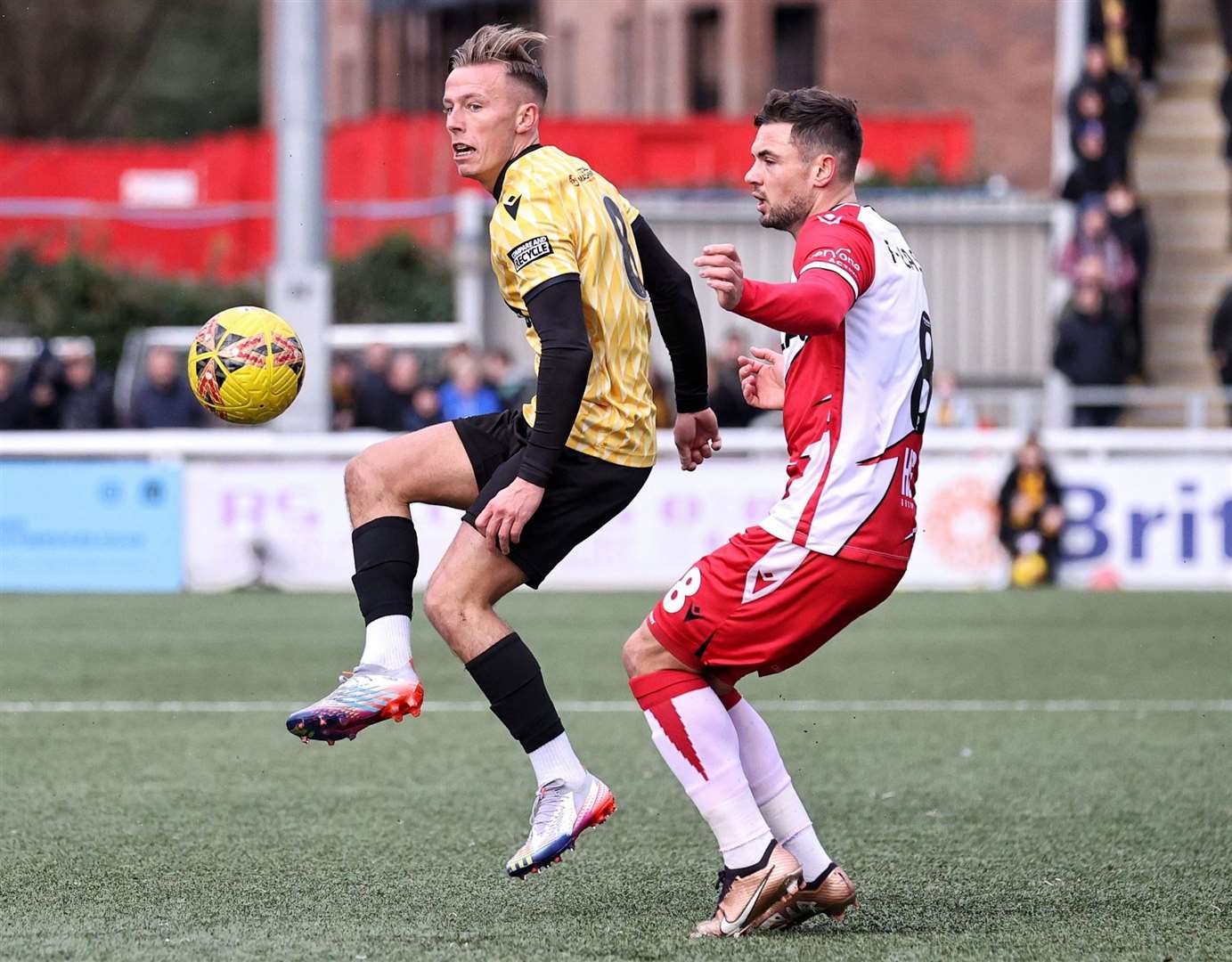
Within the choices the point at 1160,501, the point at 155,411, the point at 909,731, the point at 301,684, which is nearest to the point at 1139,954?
the point at 909,731

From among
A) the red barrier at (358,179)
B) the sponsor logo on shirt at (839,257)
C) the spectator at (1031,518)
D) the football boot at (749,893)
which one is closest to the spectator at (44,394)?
the spectator at (1031,518)

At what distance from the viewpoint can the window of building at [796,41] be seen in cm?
3441

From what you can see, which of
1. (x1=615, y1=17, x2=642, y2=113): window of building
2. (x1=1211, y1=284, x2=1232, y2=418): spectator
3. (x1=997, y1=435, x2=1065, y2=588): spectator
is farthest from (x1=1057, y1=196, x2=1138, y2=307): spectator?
(x1=615, y1=17, x2=642, y2=113): window of building

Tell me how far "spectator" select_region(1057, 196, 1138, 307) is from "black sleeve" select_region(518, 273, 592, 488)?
47.2 feet

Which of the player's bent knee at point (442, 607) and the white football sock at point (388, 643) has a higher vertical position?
the player's bent knee at point (442, 607)

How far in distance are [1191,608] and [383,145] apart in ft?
51.3

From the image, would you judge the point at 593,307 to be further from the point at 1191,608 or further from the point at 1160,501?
the point at 1160,501

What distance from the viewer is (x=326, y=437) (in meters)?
15.7

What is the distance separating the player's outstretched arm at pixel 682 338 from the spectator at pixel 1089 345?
1340cm

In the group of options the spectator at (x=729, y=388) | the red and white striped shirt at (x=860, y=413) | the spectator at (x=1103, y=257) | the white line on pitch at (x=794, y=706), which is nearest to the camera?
the red and white striped shirt at (x=860, y=413)

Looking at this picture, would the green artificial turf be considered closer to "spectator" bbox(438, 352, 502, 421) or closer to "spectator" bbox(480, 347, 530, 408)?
"spectator" bbox(438, 352, 502, 421)

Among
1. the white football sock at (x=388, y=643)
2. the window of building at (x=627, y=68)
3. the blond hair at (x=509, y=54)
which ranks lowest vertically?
the white football sock at (x=388, y=643)

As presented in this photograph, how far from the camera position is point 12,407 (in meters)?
17.2

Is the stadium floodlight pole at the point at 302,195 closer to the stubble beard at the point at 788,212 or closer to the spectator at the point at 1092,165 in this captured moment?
the spectator at the point at 1092,165
